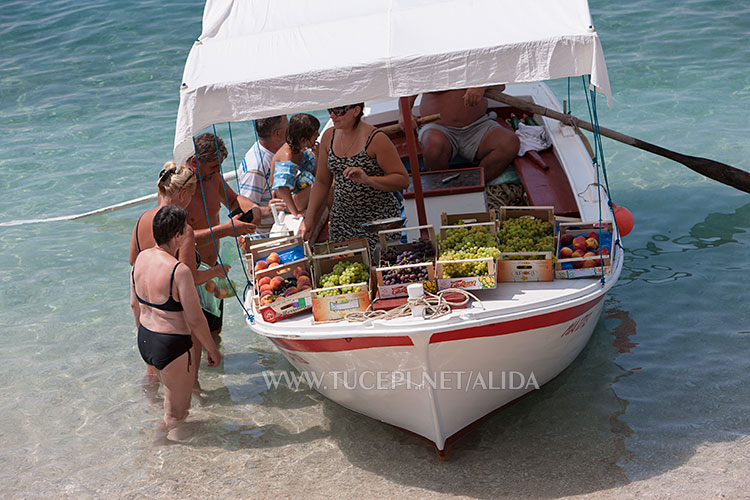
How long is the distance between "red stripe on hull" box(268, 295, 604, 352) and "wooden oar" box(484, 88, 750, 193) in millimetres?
2525

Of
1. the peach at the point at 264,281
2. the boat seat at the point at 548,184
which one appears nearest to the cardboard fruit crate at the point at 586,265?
the boat seat at the point at 548,184

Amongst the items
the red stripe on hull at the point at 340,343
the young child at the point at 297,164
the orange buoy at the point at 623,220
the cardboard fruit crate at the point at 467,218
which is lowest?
the orange buoy at the point at 623,220

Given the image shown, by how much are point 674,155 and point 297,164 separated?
3.27m

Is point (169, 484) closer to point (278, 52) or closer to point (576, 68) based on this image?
point (278, 52)

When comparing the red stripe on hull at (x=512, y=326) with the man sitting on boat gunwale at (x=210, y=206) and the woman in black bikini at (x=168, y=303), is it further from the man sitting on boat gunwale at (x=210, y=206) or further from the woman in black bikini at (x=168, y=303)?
Result: the man sitting on boat gunwale at (x=210, y=206)

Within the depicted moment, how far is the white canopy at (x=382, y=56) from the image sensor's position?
3613 millimetres

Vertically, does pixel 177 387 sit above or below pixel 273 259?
below

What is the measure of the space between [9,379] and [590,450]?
14.6 ft

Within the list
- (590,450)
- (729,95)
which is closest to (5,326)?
(590,450)

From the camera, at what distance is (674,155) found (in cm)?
641

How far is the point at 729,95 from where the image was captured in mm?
10914

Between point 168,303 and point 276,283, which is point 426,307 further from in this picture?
point 168,303

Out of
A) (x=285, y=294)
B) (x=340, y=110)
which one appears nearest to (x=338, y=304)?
(x=285, y=294)

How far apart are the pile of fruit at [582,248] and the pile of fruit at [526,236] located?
8cm
